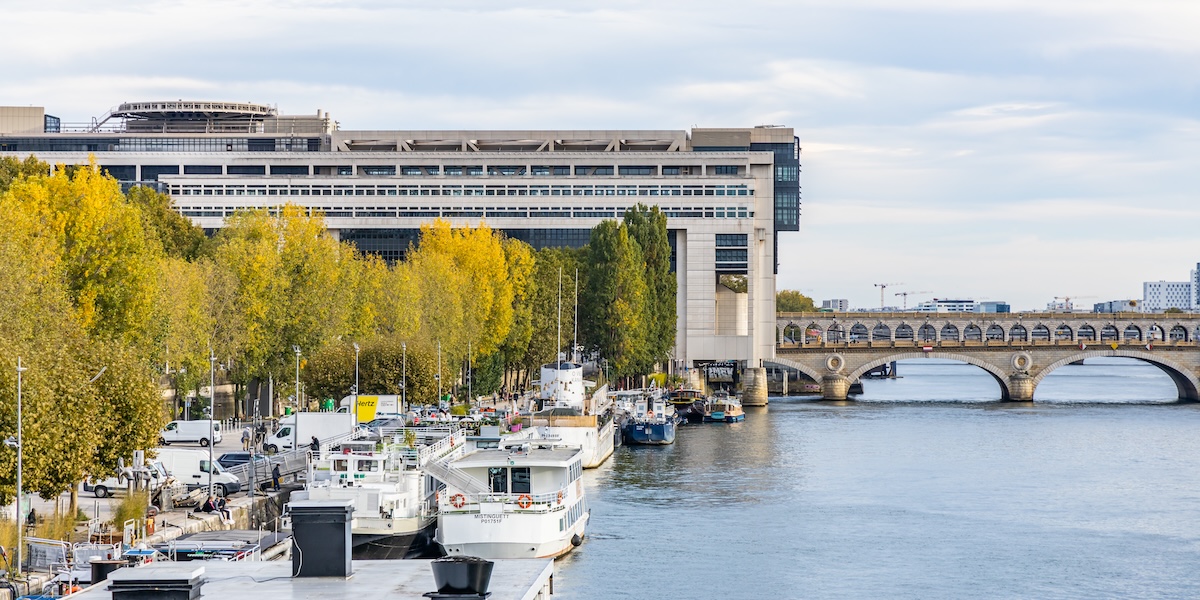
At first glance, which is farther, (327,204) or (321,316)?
(327,204)

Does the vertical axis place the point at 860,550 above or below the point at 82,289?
below

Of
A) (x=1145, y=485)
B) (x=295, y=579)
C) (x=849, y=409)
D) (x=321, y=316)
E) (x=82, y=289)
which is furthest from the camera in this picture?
(x=849, y=409)

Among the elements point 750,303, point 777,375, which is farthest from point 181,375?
point 777,375

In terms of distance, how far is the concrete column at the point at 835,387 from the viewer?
177m

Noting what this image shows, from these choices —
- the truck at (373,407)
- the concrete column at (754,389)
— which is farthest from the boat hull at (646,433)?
the concrete column at (754,389)

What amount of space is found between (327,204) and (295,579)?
142 meters

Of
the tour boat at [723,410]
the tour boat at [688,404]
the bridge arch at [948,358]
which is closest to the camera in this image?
the tour boat at [723,410]

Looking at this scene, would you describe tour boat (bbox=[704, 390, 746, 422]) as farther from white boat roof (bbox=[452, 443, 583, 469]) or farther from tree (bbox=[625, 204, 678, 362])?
white boat roof (bbox=[452, 443, 583, 469])

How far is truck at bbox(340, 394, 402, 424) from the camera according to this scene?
84.1 metres

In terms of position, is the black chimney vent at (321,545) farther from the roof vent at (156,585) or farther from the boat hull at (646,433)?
the boat hull at (646,433)

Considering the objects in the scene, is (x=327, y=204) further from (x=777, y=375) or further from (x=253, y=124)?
(x=777, y=375)

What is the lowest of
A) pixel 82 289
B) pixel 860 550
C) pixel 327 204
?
pixel 860 550

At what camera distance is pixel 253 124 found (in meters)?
182

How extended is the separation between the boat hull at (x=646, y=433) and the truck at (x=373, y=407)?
2797 centimetres
